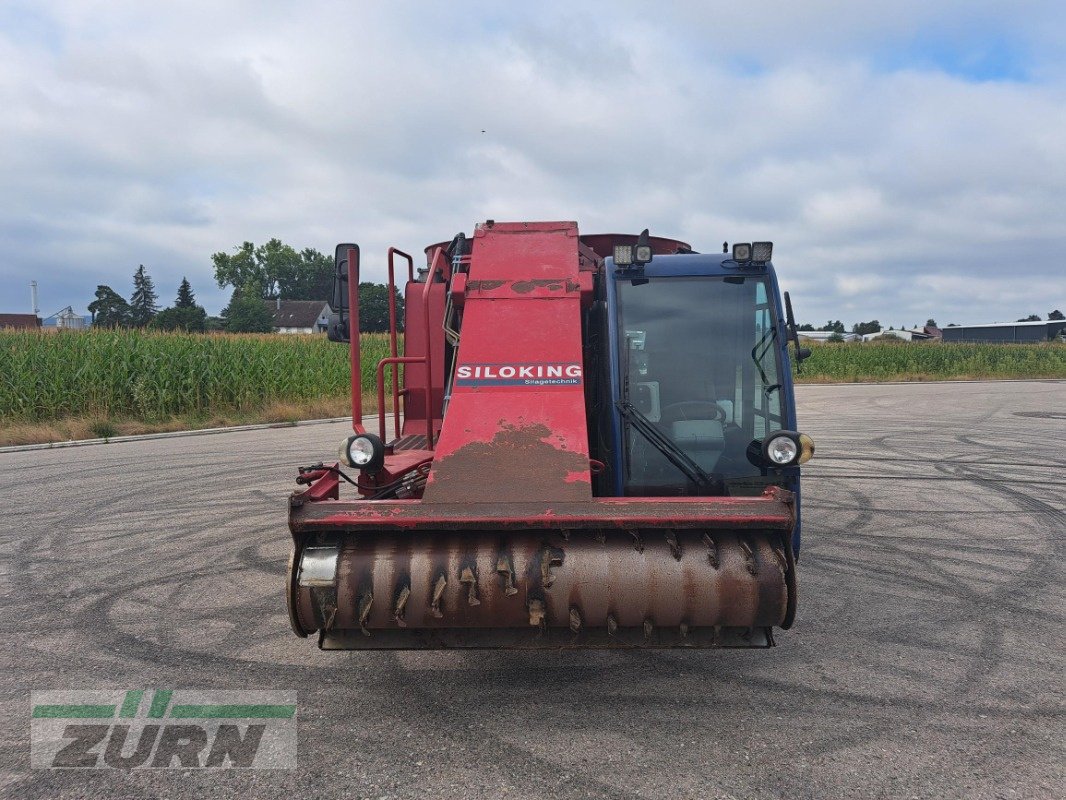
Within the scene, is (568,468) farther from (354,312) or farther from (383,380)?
(383,380)

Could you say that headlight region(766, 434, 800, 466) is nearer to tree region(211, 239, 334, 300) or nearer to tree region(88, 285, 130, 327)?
tree region(88, 285, 130, 327)

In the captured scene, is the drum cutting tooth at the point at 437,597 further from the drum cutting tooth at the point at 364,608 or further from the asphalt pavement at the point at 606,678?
the asphalt pavement at the point at 606,678

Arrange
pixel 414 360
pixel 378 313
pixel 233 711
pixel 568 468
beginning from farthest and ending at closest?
pixel 378 313 → pixel 414 360 → pixel 568 468 → pixel 233 711

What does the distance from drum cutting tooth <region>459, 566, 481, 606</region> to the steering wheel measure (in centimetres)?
184

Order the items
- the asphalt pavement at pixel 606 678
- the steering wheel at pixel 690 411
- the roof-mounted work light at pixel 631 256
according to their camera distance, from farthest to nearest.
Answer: the roof-mounted work light at pixel 631 256 < the steering wheel at pixel 690 411 < the asphalt pavement at pixel 606 678

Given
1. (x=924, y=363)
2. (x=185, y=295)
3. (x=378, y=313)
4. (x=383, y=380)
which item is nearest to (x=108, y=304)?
(x=185, y=295)

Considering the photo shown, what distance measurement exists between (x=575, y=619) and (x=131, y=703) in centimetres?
234

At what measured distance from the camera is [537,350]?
4805mm

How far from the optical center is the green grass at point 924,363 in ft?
133

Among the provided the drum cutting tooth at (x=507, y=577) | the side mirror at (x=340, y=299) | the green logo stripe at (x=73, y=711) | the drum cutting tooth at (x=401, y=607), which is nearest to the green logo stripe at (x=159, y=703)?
the green logo stripe at (x=73, y=711)

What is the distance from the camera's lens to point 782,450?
4.41 meters

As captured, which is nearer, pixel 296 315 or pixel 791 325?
pixel 791 325

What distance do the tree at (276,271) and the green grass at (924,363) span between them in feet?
237

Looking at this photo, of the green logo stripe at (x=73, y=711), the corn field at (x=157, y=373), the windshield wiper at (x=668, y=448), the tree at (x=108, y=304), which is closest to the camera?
the green logo stripe at (x=73, y=711)
